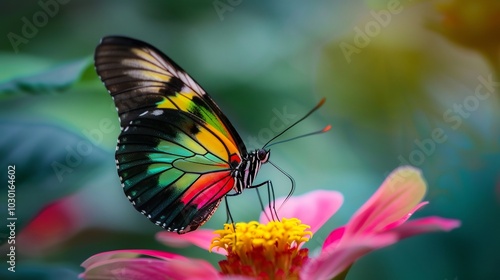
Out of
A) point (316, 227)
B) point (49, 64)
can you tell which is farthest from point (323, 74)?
point (49, 64)

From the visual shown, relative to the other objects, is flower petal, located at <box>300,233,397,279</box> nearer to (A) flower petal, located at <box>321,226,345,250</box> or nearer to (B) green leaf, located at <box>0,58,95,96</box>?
(A) flower petal, located at <box>321,226,345,250</box>

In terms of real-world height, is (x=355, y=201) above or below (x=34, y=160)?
below

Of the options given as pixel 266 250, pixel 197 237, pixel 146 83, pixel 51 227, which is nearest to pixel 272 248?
pixel 266 250

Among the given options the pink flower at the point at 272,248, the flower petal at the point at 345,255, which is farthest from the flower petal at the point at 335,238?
the flower petal at the point at 345,255

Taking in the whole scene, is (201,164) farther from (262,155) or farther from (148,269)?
(148,269)

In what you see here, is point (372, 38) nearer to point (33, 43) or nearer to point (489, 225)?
point (489, 225)

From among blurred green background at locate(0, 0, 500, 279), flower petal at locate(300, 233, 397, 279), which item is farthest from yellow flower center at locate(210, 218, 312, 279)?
blurred green background at locate(0, 0, 500, 279)
